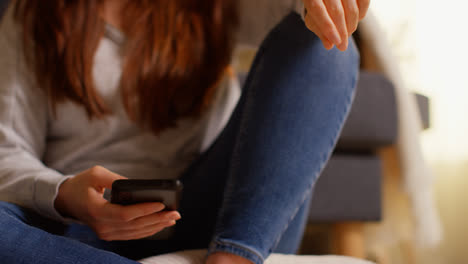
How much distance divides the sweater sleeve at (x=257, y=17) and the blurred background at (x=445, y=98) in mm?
569

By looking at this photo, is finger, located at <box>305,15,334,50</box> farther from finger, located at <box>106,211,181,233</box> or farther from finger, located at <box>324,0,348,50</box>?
finger, located at <box>106,211,181,233</box>

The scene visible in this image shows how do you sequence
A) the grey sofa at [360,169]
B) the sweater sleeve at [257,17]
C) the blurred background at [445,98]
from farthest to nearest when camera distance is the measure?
1. the blurred background at [445,98]
2. the grey sofa at [360,169]
3. the sweater sleeve at [257,17]

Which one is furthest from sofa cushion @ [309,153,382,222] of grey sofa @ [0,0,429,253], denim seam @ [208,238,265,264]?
denim seam @ [208,238,265,264]

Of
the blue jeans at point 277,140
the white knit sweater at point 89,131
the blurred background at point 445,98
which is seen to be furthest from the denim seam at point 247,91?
the blurred background at point 445,98

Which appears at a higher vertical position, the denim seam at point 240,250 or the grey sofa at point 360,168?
the denim seam at point 240,250

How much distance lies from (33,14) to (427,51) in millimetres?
1019

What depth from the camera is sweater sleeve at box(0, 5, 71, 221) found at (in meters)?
0.32

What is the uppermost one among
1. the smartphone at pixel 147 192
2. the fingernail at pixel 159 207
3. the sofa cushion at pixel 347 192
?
the smartphone at pixel 147 192

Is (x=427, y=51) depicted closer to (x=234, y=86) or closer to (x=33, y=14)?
(x=234, y=86)

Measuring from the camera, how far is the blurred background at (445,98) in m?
0.98

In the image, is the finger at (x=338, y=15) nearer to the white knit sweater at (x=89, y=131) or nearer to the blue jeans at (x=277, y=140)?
the blue jeans at (x=277, y=140)

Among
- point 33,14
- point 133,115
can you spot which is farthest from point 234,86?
point 33,14

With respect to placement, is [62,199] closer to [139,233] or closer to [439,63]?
[139,233]

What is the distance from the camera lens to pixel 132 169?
0.45 metres
